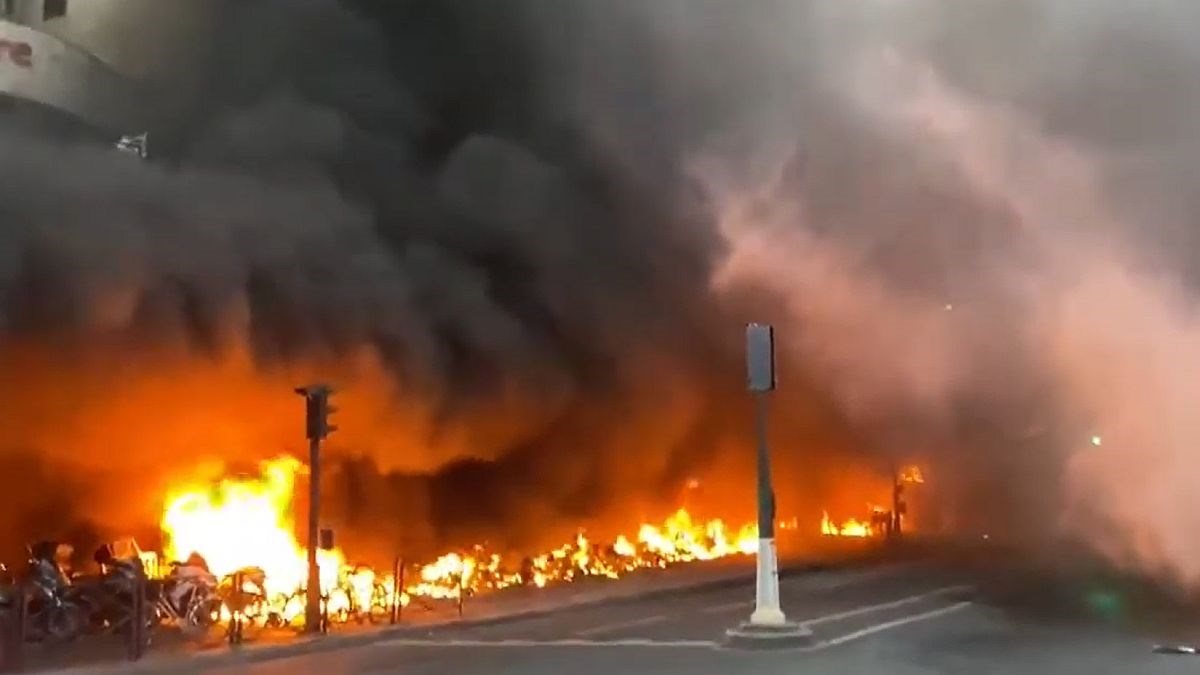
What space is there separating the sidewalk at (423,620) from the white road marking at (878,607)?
3.02 metres

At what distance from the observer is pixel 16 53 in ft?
63.2

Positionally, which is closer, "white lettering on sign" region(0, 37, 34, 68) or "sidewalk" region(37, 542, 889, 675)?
"sidewalk" region(37, 542, 889, 675)

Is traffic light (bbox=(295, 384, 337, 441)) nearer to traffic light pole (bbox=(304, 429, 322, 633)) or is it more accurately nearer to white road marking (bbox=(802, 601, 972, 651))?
traffic light pole (bbox=(304, 429, 322, 633))

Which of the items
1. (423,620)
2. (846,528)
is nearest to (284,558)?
(423,620)

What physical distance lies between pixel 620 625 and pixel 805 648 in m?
3.00

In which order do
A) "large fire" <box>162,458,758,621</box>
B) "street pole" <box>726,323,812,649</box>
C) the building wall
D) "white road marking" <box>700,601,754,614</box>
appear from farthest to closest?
1. the building wall
2. "white road marking" <box>700,601,754,614</box>
3. "large fire" <box>162,458,758,621</box>
4. "street pole" <box>726,323,812,649</box>

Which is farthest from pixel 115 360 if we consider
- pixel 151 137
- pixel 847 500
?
pixel 847 500

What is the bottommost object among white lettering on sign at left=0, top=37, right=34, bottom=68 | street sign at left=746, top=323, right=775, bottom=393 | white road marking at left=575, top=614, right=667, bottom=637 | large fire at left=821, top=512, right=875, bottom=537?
large fire at left=821, top=512, right=875, bottom=537

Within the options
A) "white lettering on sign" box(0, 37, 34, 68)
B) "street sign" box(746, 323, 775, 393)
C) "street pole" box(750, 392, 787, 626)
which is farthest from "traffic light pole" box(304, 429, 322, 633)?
"white lettering on sign" box(0, 37, 34, 68)

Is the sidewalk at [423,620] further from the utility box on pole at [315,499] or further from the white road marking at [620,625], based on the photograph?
the white road marking at [620,625]

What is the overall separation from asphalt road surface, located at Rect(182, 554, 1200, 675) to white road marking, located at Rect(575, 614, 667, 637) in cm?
2

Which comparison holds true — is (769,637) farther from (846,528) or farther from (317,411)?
(846,528)

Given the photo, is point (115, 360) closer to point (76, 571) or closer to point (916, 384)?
point (76, 571)

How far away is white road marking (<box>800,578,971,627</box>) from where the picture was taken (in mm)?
13125
